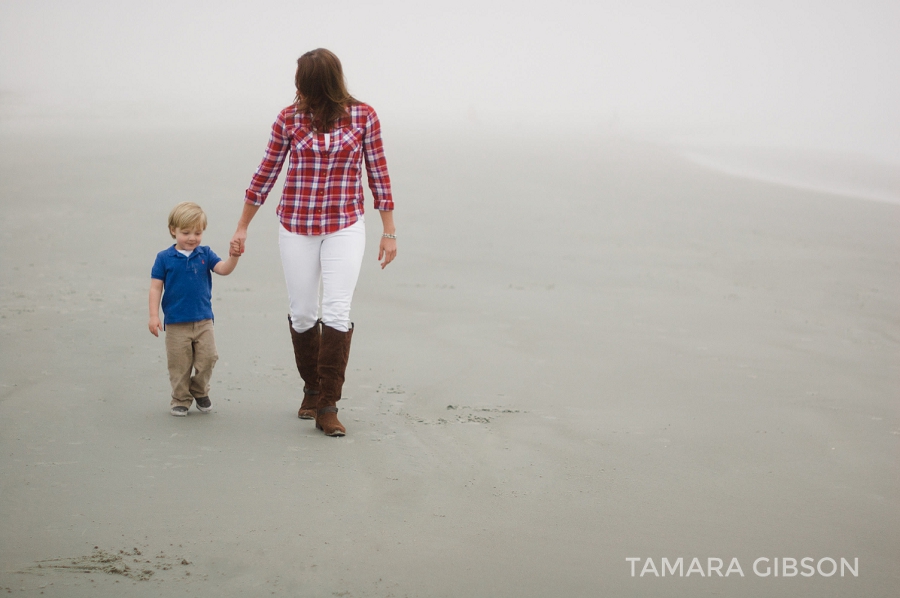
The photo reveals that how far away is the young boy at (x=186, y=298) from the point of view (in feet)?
11.4

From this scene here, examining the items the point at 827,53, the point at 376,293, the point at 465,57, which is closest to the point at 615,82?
the point at 465,57

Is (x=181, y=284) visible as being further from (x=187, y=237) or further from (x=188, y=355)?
(x=188, y=355)

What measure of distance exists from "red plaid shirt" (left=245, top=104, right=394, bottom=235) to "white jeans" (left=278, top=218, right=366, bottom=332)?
5cm

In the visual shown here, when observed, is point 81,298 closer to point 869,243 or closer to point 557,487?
point 557,487

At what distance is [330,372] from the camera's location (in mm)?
3516

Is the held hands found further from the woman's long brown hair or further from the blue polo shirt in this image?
the woman's long brown hair

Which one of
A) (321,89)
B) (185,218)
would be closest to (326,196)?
(321,89)

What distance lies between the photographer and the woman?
133 inches

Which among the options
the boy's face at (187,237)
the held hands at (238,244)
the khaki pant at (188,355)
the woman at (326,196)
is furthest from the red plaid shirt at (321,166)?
the khaki pant at (188,355)

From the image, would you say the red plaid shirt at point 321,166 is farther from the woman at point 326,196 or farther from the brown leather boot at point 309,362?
the brown leather boot at point 309,362

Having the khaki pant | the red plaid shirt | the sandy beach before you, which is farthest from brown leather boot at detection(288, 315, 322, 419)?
the red plaid shirt

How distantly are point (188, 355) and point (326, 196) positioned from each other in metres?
0.91

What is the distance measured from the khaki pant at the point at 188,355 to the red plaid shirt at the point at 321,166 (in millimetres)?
606

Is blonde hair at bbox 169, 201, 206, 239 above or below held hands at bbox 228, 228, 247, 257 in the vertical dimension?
above
